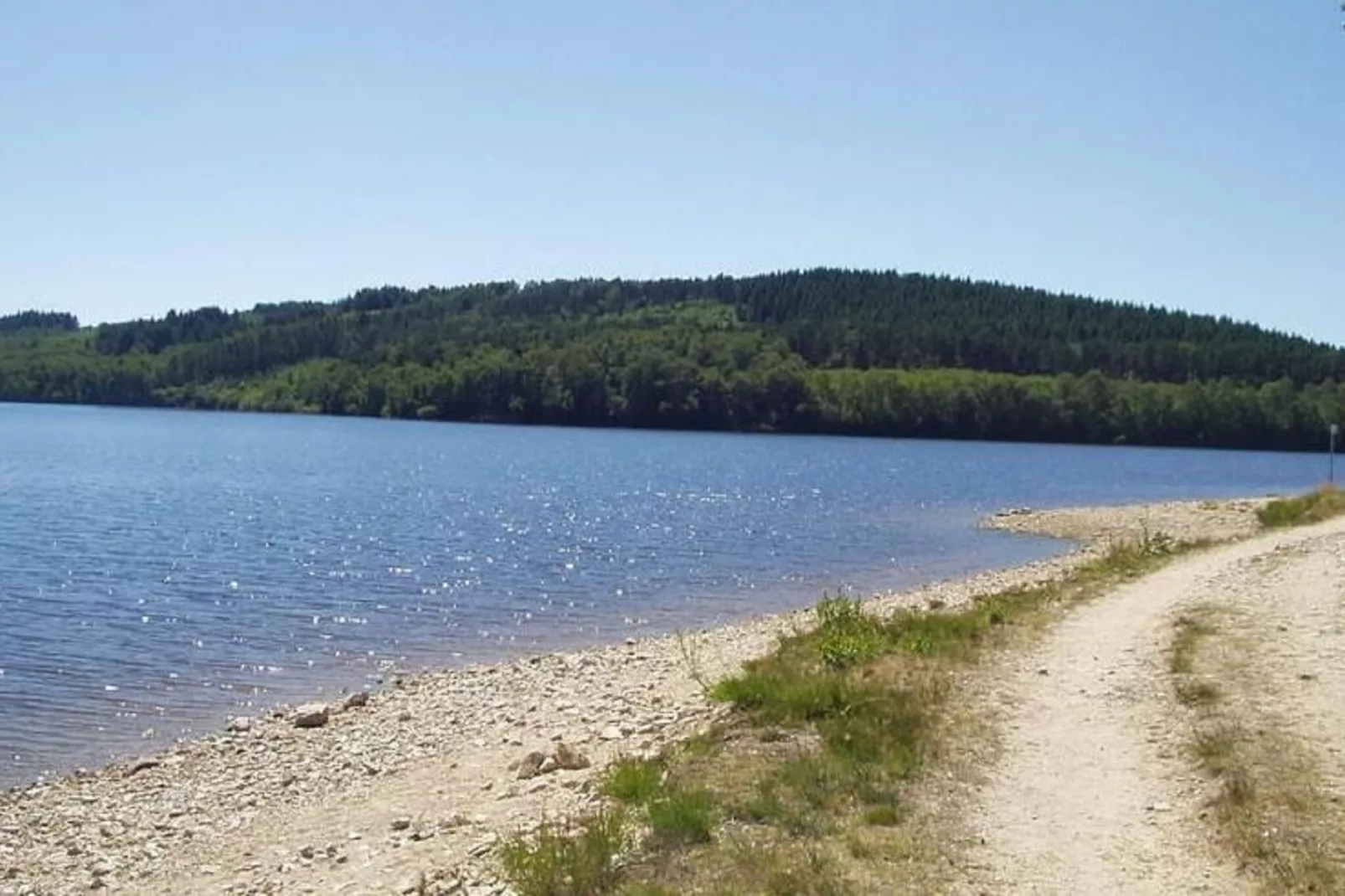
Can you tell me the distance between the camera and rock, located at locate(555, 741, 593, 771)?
15.0 m

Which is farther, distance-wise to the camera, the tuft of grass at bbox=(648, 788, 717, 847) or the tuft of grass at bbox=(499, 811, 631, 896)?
the tuft of grass at bbox=(648, 788, 717, 847)

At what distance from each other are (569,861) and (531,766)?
580 cm

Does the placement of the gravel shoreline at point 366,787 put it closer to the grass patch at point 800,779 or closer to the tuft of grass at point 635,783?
the tuft of grass at point 635,783

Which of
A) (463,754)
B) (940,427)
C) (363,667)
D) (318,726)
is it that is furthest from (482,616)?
(940,427)

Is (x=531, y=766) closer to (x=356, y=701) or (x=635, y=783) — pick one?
(x=635, y=783)

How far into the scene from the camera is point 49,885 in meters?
13.7

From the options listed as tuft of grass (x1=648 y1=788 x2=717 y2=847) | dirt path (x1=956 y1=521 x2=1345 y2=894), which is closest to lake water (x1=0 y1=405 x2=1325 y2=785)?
tuft of grass (x1=648 y1=788 x2=717 y2=847)

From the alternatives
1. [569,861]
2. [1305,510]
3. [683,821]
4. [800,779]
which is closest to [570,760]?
[800,779]

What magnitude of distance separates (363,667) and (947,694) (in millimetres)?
15181

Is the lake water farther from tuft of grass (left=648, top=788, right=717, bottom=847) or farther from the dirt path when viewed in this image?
the dirt path

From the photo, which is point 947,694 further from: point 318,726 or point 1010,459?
point 1010,459

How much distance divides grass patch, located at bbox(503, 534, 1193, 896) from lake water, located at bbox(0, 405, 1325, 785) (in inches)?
433

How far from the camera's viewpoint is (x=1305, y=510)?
48.4 meters

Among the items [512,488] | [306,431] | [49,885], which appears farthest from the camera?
[306,431]
